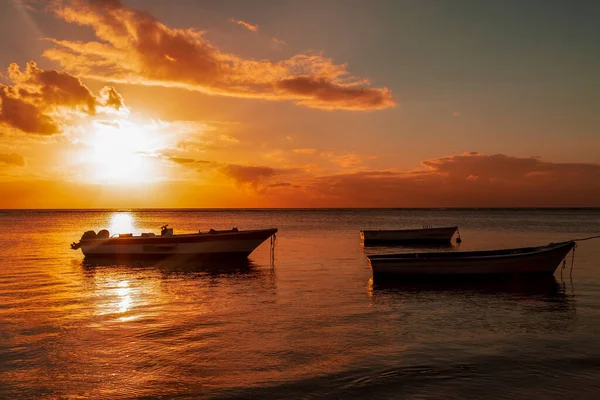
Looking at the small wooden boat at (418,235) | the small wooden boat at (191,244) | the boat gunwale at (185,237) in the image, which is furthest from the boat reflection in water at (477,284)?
the small wooden boat at (418,235)

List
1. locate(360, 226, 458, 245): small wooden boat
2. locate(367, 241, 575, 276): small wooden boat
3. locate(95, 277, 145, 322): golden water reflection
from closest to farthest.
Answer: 1. locate(95, 277, 145, 322): golden water reflection
2. locate(367, 241, 575, 276): small wooden boat
3. locate(360, 226, 458, 245): small wooden boat

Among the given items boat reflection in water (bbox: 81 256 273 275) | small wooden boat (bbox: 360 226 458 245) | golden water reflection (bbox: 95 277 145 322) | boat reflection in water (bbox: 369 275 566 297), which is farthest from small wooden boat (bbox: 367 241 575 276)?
small wooden boat (bbox: 360 226 458 245)

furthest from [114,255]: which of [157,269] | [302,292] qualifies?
[302,292]

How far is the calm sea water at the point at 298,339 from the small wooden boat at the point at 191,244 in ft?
29.3

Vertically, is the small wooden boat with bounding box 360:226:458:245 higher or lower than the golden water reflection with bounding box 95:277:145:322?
higher

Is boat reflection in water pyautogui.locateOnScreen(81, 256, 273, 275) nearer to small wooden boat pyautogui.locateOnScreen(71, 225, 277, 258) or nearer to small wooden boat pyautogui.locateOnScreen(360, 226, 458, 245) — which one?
small wooden boat pyautogui.locateOnScreen(71, 225, 277, 258)

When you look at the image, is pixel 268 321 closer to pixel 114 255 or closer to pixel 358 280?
pixel 358 280

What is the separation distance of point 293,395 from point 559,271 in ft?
83.5

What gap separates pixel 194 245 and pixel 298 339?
2264 centimetres

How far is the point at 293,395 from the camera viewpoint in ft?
33.4

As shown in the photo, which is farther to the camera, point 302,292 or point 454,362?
point 302,292

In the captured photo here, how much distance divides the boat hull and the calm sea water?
29.3ft

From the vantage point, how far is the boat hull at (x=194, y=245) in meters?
35.8

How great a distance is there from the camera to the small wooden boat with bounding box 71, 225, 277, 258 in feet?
117
